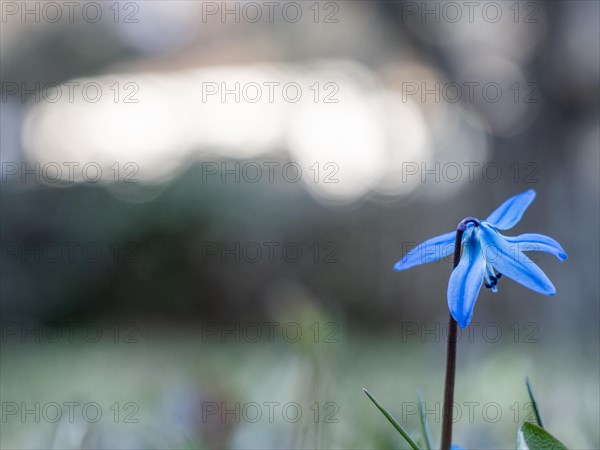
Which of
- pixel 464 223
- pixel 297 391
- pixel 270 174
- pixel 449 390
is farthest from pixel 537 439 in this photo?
pixel 270 174

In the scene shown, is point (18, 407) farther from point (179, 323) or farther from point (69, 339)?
point (179, 323)

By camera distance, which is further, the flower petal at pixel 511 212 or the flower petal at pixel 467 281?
the flower petal at pixel 511 212

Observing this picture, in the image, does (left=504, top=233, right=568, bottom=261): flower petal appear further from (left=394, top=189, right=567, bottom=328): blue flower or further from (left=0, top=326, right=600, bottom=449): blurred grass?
(left=0, top=326, right=600, bottom=449): blurred grass

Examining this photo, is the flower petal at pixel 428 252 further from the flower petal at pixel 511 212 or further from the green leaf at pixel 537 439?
the green leaf at pixel 537 439

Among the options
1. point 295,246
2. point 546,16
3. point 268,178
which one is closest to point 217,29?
point 268,178

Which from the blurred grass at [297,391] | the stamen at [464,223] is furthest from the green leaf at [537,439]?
the blurred grass at [297,391]

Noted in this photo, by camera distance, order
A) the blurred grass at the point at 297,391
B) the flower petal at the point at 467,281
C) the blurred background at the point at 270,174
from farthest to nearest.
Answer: the blurred background at the point at 270,174
the blurred grass at the point at 297,391
the flower petal at the point at 467,281

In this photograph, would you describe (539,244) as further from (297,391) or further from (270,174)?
(270,174)

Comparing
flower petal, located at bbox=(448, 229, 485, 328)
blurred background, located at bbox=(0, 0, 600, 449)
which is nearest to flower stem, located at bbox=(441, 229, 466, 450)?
flower petal, located at bbox=(448, 229, 485, 328)

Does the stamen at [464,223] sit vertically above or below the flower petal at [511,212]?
below
